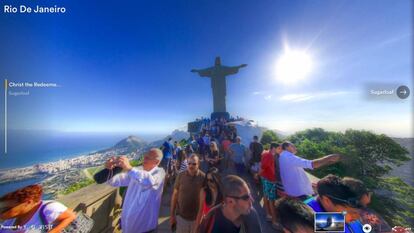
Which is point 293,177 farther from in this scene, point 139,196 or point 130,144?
point 130,144

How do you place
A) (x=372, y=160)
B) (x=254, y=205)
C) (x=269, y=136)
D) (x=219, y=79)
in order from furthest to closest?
(x=372, y=160), (x=269, y=136), (x=219, y=79), (x=254, y=205)

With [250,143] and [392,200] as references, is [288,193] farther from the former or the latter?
[392,200]

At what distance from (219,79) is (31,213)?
9.20 feet

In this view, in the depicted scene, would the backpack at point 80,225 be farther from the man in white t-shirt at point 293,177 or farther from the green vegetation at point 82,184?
the man in white t-shirt at point 293,177

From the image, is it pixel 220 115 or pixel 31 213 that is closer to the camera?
pixel 31 213

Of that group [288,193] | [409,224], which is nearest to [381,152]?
[409,224]

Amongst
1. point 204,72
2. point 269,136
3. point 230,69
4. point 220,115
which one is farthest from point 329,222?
point 204,72

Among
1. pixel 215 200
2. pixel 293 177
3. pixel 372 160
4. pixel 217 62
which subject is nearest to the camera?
pixel 215 200

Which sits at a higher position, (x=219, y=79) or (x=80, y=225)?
(x=219, y=79)

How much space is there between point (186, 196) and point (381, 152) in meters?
4.61

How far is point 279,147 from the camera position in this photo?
6.57 ft

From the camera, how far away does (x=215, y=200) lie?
1468 mm

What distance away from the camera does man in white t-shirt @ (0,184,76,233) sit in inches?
51.3

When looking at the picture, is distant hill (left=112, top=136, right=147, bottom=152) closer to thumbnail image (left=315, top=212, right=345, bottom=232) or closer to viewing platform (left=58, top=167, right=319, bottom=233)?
viewing platform (left=58, top=167, right=319, bottom=233)
